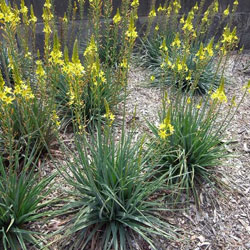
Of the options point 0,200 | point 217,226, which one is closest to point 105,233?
point 0,200

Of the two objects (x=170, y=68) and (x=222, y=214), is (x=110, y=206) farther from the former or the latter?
(x=170, y=68)

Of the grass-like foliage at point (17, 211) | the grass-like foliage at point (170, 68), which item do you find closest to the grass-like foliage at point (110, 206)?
the grass-like foliage at point (17, 211)

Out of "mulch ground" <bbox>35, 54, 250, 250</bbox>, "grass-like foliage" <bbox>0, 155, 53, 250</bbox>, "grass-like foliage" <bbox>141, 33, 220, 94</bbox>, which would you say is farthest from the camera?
"grass-like foliage" <bbox>141, 33, 220, 94</bbox>

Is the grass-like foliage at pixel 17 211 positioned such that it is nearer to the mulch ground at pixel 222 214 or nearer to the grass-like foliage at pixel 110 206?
the mulch ground at pixel 222 214

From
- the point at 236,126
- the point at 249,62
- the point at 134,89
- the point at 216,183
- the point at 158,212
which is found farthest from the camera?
the point at 249,62

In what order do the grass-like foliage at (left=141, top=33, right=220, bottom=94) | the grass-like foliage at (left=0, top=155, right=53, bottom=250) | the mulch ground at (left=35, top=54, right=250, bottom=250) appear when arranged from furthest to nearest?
the grass-like foliage at (left=141, top=33, right=220, bottom=94) < the mulch ground at (left=35, top=54, right=250, bottom=250) < the grass-like foliage at (left=0, top=155, right=53, bottom=250)

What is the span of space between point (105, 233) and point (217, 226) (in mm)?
1165

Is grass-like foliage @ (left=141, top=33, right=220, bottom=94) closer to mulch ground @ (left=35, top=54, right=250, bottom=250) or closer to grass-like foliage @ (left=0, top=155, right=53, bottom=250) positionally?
mulch ground @ (left=35, top=54, right=250, bottom=250)

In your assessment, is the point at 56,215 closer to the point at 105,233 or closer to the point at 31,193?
the point at 31,193

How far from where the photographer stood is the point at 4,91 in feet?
6.12

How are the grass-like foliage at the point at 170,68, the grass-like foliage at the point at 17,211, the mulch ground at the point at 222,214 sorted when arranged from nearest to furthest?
1. the grass-like foliage at the point at 17,211
2. the mulch ground at the point at 222,214
3. the grass-like foliage at the point at 170,68

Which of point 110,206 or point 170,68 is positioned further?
point 170,68

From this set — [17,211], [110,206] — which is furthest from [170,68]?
[17,211]

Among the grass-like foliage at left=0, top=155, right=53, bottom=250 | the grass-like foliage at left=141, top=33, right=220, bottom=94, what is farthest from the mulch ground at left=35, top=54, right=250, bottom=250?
the grass-like foliage at left=141, top=33, right=220, bottom=94
